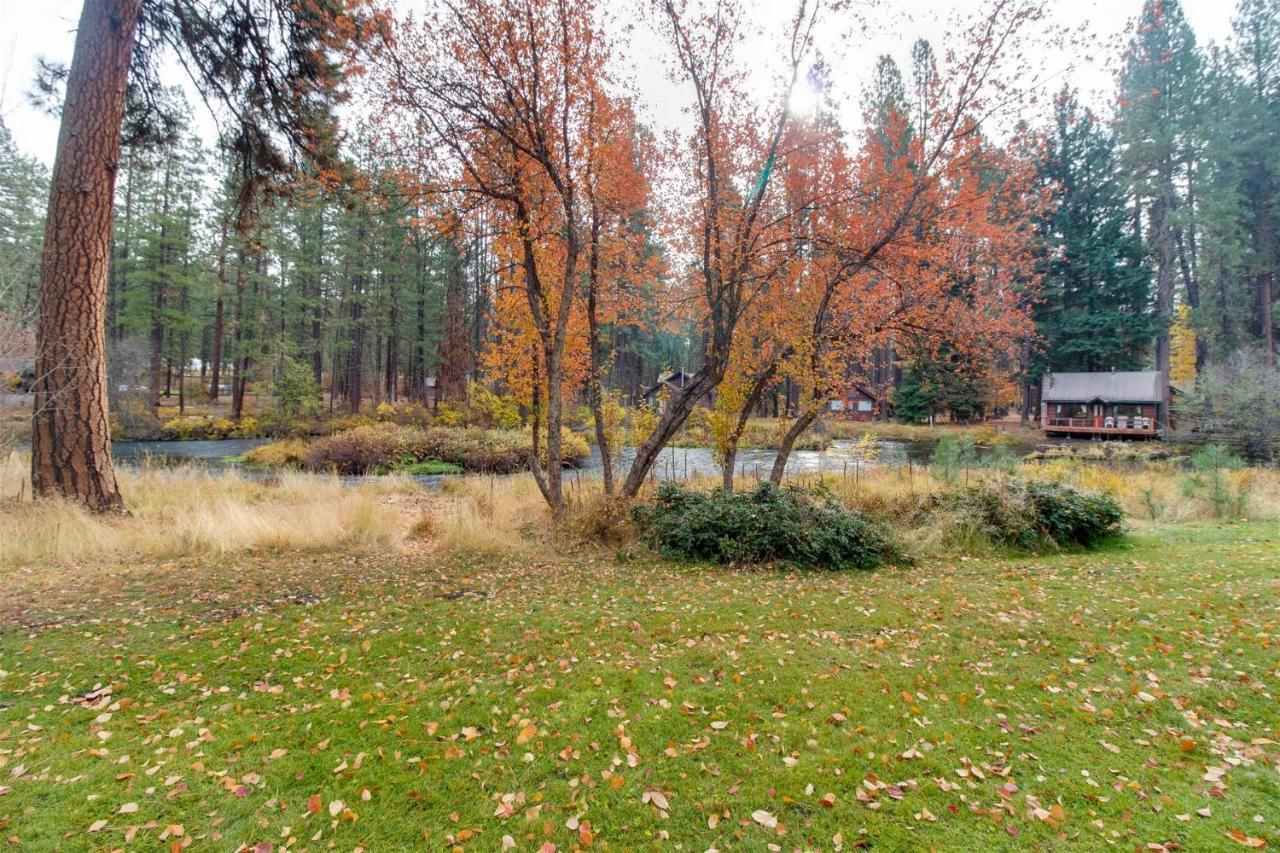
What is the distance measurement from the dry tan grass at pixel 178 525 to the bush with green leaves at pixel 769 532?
3.69 metres

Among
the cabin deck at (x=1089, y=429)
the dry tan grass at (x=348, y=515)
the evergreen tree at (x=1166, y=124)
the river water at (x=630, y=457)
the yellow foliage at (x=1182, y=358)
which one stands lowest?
the dry tan grass at (x=348, y=515)

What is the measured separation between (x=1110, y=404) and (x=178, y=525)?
36.0 metres

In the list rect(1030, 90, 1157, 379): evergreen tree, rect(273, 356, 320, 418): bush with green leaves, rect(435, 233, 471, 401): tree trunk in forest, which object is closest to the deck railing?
rect(1030, 90, 1157, 379): evergreen tree

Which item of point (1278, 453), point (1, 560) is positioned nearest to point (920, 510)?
point (1, 560)

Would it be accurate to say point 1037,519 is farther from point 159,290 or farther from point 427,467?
point 159,290

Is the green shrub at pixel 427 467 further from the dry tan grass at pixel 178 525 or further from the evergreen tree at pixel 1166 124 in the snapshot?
the evergreen tree at pixel 1166 124

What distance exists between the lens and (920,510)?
8.43 meters

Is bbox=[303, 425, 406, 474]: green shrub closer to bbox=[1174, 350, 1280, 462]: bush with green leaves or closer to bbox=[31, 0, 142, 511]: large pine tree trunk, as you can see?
bbox=[31, 0, 142, 511]: large pine tree trunk

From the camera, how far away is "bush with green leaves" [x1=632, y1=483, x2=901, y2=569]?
6629mm

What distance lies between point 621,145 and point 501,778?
7.32 metres

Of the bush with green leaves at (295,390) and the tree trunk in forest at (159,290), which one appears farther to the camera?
the tree trunk in forest at (159,290)

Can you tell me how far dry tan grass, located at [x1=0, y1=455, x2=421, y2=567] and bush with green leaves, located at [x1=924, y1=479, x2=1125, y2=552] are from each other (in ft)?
25.9

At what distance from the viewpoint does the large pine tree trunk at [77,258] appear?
6812 mm

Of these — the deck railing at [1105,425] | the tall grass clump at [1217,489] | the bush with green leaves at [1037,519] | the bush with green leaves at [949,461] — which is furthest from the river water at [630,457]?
the deck railing at [1105,425]
